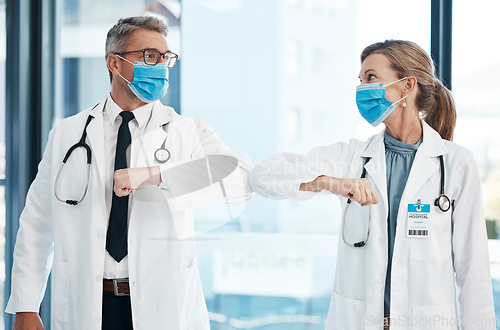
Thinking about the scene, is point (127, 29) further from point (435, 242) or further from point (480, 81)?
point (480, 81)

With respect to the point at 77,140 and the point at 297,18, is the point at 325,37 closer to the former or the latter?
the point at 297,18

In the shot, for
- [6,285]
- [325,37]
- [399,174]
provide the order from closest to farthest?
[399,174], [325,37], [6,285]

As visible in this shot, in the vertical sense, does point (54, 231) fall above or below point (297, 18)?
below

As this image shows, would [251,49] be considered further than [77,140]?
Yes

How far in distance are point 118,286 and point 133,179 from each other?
0.37 meters

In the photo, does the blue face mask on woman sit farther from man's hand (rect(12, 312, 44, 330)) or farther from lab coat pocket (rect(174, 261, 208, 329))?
man's hand (rect(12, 312, 44, 330))

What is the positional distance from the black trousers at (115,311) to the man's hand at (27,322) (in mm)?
270

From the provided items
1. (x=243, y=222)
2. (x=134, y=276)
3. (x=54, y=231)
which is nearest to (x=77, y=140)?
(x=54, y=231)

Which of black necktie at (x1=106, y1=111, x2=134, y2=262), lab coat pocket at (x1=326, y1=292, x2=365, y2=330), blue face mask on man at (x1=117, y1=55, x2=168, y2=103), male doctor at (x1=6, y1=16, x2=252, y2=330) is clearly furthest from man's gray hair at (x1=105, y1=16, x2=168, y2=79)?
lab coat pocket at (x1=326, y1=292, x2=365, y2=330)

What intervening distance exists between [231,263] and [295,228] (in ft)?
1.12

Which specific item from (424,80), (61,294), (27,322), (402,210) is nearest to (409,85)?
(424,80)

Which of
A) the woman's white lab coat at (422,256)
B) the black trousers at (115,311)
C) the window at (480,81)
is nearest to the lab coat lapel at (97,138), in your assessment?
the black trousers at (115,311)

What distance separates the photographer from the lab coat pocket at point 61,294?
5.02 feet

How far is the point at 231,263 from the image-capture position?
2182mm
